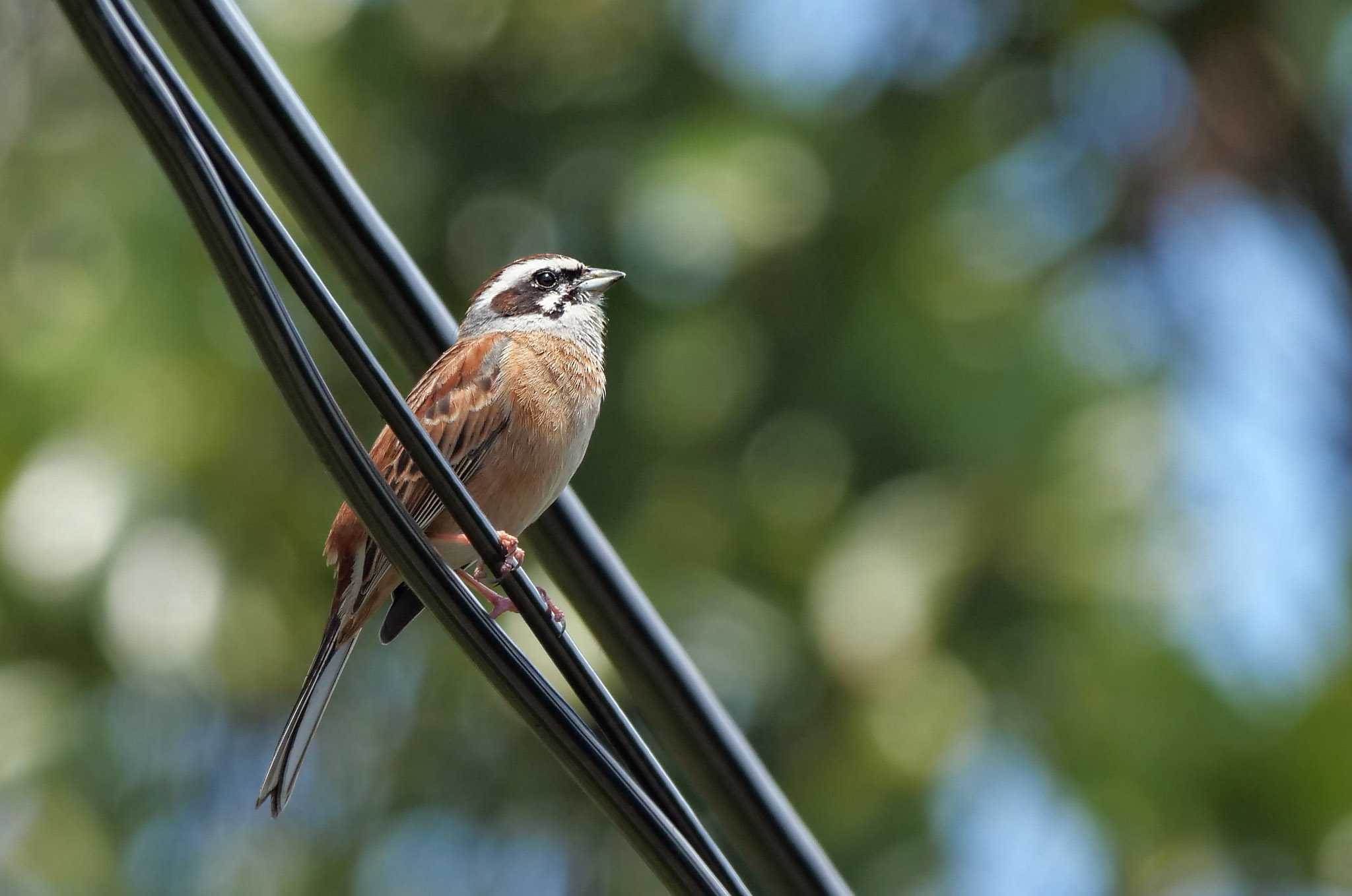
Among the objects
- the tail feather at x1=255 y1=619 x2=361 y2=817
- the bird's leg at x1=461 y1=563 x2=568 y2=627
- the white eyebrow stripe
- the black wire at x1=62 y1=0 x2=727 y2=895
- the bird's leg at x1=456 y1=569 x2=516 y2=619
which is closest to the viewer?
the black wire at x1=62 y1=0 x2=727 y2=895

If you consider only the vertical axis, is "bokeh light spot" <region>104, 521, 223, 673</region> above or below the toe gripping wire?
below

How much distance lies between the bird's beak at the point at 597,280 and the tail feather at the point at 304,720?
1.82 meters

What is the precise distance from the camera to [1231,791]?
9430 mm

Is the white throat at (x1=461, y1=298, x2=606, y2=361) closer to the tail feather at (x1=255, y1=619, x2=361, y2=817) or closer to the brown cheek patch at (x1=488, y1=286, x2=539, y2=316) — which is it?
the brown cheek patch at (x1=488, y1=286, x2=539, y2=316)

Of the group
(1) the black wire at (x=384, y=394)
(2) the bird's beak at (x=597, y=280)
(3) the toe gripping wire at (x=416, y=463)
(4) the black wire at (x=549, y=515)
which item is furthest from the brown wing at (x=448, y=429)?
(1) the black wire at (x=384, y=394)

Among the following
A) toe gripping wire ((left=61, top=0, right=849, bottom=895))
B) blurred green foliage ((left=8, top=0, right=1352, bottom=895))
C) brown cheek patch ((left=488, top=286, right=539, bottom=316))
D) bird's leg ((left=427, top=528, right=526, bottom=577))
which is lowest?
blurred green foliage ((left=8, top=0, right=1352, bottom=895))

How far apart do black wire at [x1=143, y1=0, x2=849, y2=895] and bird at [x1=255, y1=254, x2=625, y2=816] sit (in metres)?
1.10

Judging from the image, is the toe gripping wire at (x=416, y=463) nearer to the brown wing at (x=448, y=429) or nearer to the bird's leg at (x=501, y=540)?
the bird's leg at (x=501, y=540)

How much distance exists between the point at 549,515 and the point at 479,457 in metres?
1.57

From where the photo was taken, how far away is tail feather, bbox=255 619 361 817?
4.09 m

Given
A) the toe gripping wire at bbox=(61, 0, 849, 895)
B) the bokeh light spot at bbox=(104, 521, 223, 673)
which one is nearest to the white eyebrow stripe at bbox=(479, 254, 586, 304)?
the toe gripping wire at bbox=(61, 0, 849, 895)

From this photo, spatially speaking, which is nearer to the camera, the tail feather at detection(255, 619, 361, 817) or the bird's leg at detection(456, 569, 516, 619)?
the tail feather at detection(255, 619, 361, 817)

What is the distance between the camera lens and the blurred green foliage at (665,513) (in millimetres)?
9211

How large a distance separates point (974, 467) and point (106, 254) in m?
5.71
